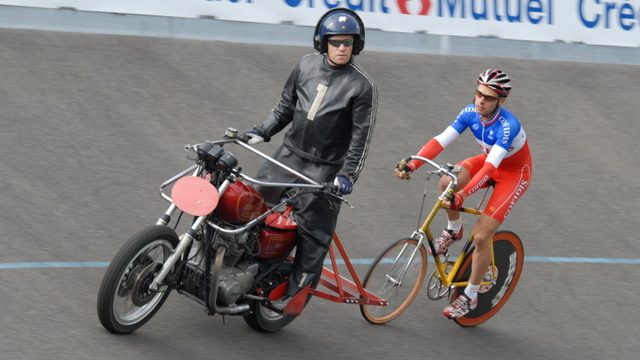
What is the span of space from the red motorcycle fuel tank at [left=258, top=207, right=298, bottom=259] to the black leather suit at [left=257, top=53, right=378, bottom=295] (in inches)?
2.2

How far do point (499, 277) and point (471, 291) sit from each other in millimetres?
383

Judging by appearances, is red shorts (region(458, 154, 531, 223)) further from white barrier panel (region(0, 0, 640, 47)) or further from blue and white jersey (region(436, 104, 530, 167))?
white barrier panel (region(0, 0, 640, 47))

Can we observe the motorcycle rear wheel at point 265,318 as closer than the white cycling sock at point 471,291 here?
Yes

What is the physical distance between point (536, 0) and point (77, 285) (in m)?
8.14

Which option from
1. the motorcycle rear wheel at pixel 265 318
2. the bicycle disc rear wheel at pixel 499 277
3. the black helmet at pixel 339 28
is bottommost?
the bicycle disc rear wheel at pixel 499 277

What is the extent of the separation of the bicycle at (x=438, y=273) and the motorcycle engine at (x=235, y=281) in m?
1.22

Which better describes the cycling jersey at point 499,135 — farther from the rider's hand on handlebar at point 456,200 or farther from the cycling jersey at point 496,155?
the rider's hand on handlebar at point 456,200

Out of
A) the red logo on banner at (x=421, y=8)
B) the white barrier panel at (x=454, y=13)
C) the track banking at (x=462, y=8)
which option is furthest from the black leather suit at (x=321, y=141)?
the red logo on banner at (x=421, y=8)

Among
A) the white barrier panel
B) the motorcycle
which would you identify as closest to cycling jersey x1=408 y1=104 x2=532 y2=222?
the motorcycle

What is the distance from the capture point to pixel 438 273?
7.85m

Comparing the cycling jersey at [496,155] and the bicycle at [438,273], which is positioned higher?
the cycling jersey at [496,155]

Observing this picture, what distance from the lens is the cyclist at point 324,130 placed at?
6.66m

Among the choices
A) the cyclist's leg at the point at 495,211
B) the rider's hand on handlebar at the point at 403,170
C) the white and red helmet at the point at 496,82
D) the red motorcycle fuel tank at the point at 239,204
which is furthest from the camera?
the cyclist's leg at the point at 495,211

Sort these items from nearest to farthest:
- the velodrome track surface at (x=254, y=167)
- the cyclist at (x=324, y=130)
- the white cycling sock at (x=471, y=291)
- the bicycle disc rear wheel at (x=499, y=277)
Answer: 1. the cyclist at (x=324, y=130)
2. the velodrome track surface at (x=254, y=167)
3. the white cycling sock at (x=471, y=291)
4. the bicycle disc rear wheel at (x=499, y=277)
